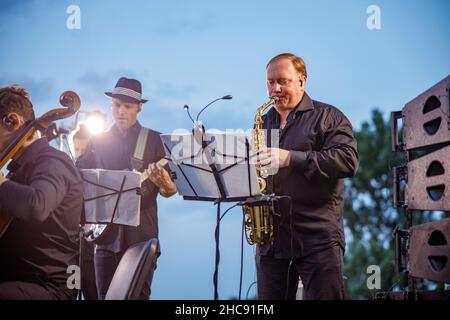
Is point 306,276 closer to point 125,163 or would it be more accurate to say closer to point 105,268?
point 105,268

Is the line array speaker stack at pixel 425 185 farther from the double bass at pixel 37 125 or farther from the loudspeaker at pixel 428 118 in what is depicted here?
the double bass at pixel 37 125

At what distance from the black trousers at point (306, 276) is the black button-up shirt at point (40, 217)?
3.10 ft

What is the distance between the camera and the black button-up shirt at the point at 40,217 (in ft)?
8.48

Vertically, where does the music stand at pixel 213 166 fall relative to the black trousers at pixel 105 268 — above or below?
above

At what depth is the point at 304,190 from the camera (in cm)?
320

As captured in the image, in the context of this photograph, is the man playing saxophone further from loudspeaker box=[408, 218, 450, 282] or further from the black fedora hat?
the black fedora hat

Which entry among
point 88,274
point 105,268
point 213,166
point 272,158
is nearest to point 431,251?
point 272,158

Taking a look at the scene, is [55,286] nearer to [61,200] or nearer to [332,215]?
[61,200]

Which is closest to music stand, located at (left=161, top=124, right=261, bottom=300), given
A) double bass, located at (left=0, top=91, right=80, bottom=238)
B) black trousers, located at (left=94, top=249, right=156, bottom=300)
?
double bass, located at (left=0, top=91, right=80, bottom=238)

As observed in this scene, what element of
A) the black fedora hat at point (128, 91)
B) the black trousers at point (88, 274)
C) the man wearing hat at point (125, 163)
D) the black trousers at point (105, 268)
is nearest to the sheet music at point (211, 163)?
the man wearing hat at point (125, 163)

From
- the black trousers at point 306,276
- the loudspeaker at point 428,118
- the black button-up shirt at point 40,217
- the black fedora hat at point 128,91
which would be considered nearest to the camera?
the black button-up shirt at point 40,217

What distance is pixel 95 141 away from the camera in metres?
4.35
